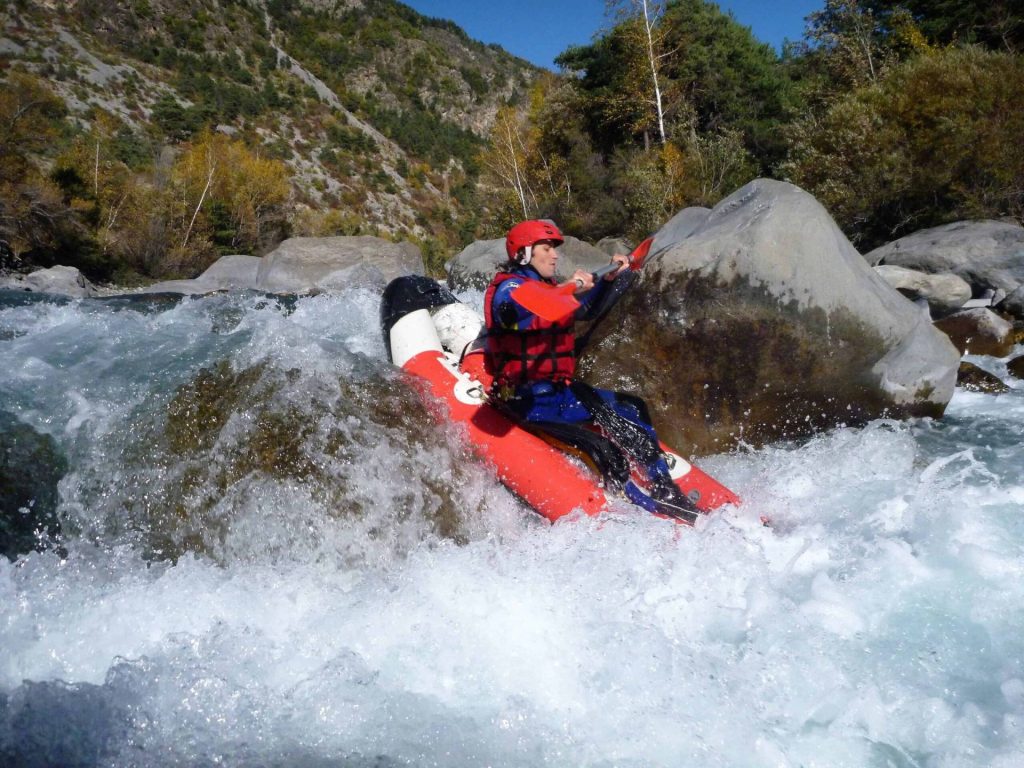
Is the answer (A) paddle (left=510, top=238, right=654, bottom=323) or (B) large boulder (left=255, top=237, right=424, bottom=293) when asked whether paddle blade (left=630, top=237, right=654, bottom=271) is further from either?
(B) large boulder (left=255, top=237, right=424, bottom=293)

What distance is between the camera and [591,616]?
9.04 feet

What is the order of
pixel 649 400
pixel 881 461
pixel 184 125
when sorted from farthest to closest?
pixel 184 125
pixel 649 400
pixel 881 461

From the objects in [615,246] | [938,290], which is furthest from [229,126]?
[938,290]

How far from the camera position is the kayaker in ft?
11.8

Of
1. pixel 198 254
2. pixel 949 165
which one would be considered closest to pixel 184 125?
pixel 198 254

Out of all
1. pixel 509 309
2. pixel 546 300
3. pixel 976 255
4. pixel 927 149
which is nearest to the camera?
pixel 546 300

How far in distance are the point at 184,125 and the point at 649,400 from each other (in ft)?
163

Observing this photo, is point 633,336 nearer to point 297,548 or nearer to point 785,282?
point 785,282

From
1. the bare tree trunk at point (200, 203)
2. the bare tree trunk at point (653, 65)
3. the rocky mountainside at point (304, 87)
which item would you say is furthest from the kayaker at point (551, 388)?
the rocky mountainside at point (304, 87)

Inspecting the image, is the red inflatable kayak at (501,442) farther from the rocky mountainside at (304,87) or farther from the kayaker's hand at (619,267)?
the rocky mountainside at (304,87)

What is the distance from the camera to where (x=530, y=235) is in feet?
12.3

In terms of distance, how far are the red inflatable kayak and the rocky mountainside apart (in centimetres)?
3279

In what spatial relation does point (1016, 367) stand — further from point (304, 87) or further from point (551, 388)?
point (304, 87)

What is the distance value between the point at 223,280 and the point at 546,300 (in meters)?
16.6
